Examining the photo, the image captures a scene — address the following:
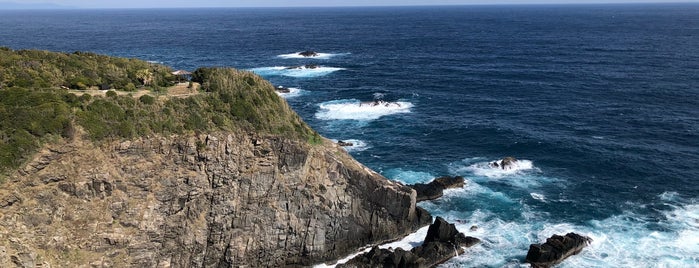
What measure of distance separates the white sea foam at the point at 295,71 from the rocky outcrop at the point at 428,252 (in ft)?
289

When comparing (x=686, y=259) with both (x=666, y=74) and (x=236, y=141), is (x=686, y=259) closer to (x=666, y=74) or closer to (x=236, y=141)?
(x=236, y=141)

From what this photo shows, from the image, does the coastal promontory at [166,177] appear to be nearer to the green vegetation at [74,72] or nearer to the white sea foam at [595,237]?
the green vegetation at [74,72]

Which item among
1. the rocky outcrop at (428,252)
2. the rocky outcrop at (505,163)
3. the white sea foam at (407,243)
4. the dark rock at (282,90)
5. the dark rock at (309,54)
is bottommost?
the white sea foam at (407,243)

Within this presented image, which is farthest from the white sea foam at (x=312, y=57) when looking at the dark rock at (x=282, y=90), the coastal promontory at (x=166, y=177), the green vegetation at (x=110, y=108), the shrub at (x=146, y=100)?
the shrub at (x=146, y=100)

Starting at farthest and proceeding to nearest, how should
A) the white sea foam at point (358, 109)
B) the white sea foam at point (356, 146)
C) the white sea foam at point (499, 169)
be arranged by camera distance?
the white sea foam at point (358, 109) < the white sea foam at point (356, 146) < the white sea foam at point (499, 169)

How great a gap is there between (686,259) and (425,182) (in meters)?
28.1

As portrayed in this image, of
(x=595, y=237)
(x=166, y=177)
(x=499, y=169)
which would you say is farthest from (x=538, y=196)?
(x=166, y=177)

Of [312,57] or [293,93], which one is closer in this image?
[293,93]

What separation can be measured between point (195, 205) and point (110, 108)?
10.4 m

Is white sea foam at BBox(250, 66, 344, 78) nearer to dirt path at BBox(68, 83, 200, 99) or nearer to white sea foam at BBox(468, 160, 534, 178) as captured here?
white sea foam at BBox(468, 160, 534, 178)

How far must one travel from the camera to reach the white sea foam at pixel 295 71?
429 ft

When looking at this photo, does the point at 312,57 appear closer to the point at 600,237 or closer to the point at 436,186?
Answer: the point at 436,186

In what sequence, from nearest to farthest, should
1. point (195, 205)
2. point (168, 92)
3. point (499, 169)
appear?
point (195, 205)
point (168, 92)
point (499, 169)

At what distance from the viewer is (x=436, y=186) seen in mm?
58875
